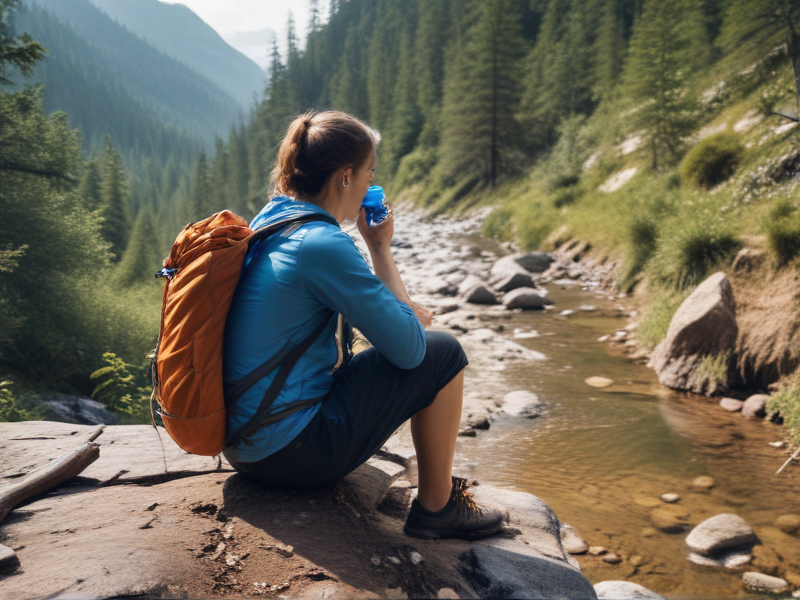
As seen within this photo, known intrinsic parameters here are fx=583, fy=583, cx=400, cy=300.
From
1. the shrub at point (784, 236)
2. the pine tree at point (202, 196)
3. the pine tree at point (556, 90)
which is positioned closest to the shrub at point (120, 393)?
the shrub at point (784, 236)

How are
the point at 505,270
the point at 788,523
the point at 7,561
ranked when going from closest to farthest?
the point at 7,561
the point at 788,523
the point at 505,270

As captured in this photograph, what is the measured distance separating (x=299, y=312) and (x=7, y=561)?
1.28 metres

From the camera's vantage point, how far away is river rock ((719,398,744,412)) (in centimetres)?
571

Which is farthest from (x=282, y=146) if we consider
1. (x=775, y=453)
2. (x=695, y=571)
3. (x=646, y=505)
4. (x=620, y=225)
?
(x=620, y=225)

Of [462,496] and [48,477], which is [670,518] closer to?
[462,496]

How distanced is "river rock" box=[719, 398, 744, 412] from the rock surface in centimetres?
358

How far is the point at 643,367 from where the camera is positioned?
23.7 feet

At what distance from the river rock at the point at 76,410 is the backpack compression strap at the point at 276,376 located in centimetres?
561

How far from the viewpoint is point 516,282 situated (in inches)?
476

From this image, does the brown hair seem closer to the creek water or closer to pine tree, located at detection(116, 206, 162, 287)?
the creek water

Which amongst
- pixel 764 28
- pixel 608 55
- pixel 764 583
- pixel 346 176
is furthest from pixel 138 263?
pixel 608 55

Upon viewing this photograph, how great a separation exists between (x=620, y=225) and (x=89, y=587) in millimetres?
12214

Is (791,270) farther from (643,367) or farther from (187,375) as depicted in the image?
(187,375)

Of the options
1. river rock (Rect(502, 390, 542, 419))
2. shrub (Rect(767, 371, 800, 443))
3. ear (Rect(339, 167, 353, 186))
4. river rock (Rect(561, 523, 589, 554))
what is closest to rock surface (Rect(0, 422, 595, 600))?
river rock (Rect(561, 523, 589, 554))
